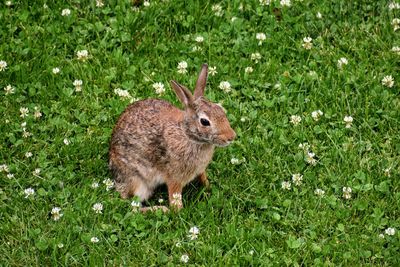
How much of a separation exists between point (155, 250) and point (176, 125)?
4.08ft

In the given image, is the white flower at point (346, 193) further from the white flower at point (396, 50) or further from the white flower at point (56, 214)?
the white flower at point (56, 214)

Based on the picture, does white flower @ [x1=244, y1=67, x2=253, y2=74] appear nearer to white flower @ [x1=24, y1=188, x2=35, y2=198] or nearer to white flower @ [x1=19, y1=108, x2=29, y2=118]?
white flower @ [x1=19, y1=108, x2=29, y2=118]

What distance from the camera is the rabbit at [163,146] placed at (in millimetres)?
7953

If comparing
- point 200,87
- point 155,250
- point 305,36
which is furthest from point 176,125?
point 305,36

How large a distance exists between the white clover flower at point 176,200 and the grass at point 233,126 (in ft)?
0.29

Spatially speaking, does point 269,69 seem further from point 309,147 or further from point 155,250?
point 155,250

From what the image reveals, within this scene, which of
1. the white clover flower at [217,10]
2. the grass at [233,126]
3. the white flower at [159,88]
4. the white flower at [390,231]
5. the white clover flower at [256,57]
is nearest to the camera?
the grass at [233,126]

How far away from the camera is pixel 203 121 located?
777 centimetres

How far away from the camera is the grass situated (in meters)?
7.68

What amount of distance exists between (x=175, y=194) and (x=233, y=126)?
1277 mm

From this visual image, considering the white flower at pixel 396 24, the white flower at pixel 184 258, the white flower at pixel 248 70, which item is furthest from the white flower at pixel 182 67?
the white flower at pixel 184 258

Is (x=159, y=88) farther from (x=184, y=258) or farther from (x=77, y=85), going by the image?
(x=184, y=258)

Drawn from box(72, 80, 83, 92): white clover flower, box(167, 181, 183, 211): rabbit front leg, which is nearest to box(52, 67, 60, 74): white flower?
box(72, 80, 83, 92): white clover flower

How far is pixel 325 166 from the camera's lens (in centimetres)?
855
